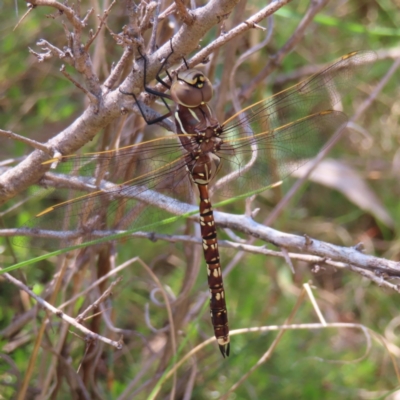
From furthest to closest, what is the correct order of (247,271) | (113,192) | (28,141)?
1. (247,271)
2. (113,192)
3. (28,141)

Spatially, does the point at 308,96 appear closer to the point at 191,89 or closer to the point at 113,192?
the point at 191,89

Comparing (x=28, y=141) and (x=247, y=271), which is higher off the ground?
(x=247, y=271)

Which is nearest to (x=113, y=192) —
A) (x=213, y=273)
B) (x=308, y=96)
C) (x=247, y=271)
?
(x=213, y=273)

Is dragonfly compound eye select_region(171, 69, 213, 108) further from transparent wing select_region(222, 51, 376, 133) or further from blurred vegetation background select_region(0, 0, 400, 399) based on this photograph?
blurred vegetation background select_region(0, 0, 400, 399)

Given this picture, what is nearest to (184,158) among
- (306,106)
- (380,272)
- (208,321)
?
(306,106)

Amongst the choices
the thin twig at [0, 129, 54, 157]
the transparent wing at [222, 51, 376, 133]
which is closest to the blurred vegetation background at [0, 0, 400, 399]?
the thin twig at [0, 129, 54, 157]

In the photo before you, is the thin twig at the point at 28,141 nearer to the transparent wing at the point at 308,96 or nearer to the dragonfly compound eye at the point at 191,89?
the dragonfly compound eye at the point at 191,89

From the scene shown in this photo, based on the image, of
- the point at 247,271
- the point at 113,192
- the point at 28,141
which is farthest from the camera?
the point at 247,271

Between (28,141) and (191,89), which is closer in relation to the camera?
(28,141)
